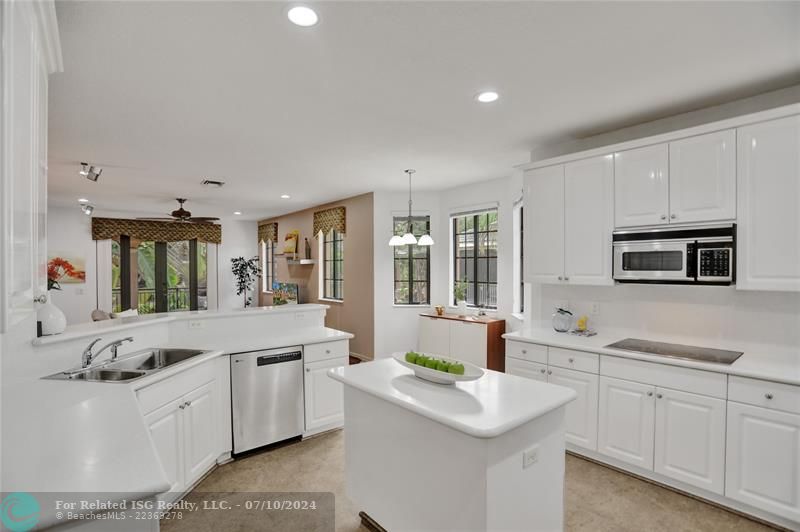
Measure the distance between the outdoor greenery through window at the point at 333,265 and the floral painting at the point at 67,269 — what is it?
173 inches

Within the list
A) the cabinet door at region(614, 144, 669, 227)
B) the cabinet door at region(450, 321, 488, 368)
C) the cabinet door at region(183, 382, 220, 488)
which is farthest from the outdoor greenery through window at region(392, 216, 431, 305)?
the cabinet door at region(183, 382, 220, 488)

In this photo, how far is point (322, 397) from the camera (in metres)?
3.55

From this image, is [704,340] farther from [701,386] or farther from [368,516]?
[368,516]

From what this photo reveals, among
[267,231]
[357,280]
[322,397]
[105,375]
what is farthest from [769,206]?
[267,231]

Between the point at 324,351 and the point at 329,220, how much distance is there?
3.65 metres

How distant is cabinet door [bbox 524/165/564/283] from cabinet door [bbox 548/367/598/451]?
0.81 meters

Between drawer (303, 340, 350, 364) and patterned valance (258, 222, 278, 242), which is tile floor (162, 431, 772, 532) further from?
patterned valance (258, 222, 278, 242)

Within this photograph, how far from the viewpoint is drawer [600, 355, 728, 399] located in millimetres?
2424

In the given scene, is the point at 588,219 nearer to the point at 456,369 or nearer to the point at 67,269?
the point at 456,369

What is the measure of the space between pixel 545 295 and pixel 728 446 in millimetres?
1787

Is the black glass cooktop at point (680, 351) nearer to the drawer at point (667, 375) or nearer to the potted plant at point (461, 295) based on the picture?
the drawer at point (667, 375)

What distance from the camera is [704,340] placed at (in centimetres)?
290

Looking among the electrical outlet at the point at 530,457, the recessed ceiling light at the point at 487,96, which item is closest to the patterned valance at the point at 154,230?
the recessed ceiling light at the point at 487,96

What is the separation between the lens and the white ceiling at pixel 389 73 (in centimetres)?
174
